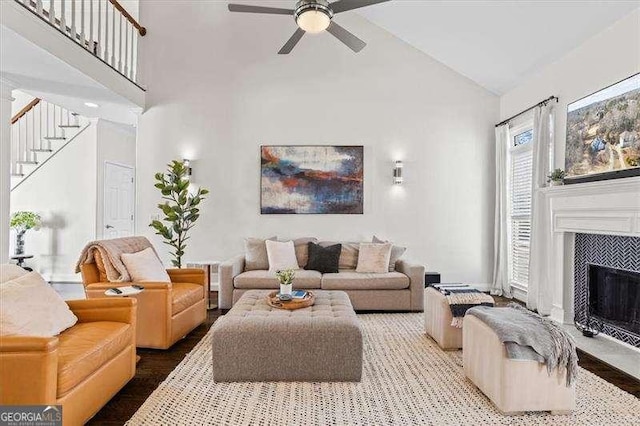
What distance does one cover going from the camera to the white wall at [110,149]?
23.5 feet

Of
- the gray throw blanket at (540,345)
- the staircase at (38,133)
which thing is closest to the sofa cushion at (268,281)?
the gray throw blanket at (540,345)

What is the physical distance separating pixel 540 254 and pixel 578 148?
4.28ft

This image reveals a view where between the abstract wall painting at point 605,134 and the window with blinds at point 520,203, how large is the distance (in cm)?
112

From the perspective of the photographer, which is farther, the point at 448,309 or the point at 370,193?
the point at 370,193

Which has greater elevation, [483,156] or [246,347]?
[483,156]

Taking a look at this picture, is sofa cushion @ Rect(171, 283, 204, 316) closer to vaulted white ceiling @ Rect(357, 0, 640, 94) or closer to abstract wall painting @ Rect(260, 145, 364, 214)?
abstract wall painting @ Rect(260, 145, 364, 214)

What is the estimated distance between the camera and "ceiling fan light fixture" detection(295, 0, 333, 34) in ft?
10.1

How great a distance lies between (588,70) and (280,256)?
4184 millimetres

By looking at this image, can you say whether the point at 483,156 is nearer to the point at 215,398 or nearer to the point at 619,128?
the point at 619,128

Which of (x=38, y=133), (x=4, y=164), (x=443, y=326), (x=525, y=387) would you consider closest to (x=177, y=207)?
(x=4, y=164)

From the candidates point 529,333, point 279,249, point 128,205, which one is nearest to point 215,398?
point 529,333

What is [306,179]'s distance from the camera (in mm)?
6152

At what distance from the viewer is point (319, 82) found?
20.4ft

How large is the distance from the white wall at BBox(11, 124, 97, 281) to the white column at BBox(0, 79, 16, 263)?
86.8 inches
